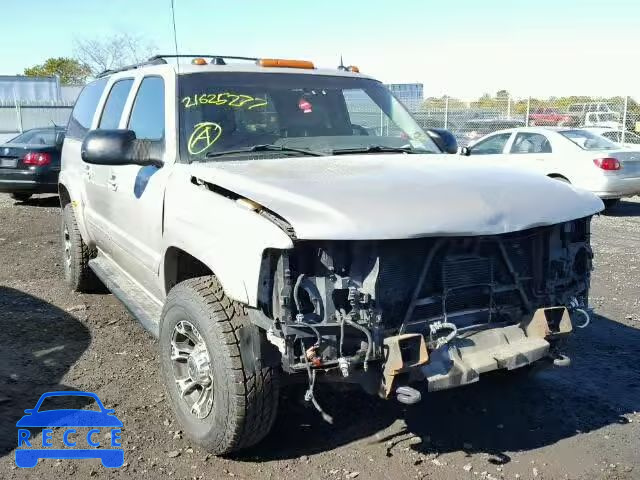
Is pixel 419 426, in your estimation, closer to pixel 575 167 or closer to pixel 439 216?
pixel 439 216

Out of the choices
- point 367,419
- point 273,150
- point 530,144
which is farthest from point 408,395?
point 530,144

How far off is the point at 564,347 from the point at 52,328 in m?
3.96

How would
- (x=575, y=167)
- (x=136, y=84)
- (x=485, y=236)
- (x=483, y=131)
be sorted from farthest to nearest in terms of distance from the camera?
(x=483, y=131)
(x=575, y=167)
(x=136, y=84)
(x=485, y=236)

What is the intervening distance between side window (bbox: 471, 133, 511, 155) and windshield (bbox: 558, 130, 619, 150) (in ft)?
3.55

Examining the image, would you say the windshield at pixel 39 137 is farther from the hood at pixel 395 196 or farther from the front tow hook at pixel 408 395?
the front tow hook at pixel 408 395

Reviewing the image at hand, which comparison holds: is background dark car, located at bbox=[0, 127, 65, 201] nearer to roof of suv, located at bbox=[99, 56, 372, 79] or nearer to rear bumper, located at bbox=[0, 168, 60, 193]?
rear bumper, located at bbox=[0, 168, 60, 193]

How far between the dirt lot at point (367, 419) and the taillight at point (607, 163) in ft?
19.5

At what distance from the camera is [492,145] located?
12.7 m

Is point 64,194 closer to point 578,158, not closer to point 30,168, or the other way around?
point 30,168

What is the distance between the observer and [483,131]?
20312mm

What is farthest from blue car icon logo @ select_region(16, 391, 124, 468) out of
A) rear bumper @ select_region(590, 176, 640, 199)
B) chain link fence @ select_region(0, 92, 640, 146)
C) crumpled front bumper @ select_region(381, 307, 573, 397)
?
chain link fence @ select_region(0, 92, 640, 146)

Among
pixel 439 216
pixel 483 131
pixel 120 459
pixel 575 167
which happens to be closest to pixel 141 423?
pixel 120 459

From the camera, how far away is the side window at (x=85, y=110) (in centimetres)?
576

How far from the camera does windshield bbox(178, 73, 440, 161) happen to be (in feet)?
12.9
